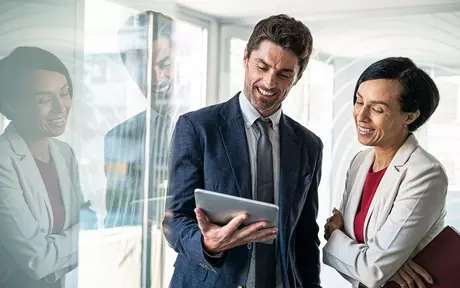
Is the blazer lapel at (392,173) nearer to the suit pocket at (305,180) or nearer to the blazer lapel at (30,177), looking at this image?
the suit pocket at (305,180)

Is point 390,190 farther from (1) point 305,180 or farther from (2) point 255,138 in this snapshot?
(2) point 255,138

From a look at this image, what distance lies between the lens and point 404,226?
1.83 meters

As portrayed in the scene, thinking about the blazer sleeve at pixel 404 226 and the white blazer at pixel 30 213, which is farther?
the white blazer at pixel 30 213

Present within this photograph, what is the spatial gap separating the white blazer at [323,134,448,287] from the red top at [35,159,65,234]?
114 centimetres

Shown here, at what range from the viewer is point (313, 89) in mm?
3064

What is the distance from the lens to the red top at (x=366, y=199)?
197 centimetres

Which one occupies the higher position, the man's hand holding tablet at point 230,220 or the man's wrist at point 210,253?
the man's hand holding tablet at point 230,220

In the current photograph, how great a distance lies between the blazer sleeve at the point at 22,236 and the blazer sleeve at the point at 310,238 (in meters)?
1.05

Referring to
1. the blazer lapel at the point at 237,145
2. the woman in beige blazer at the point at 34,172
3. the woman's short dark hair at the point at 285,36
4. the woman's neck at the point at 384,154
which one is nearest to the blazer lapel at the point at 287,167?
the blazer lapel at the point at 237,145

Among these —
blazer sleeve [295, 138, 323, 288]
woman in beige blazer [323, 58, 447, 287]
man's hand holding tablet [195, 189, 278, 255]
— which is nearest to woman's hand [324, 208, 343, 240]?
woman in beige blazer [323, 58, 447, 287]

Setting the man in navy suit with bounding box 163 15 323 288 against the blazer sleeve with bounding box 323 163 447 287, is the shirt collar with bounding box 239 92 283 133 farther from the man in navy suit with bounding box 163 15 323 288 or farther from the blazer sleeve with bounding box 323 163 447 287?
the blazer sleeve with bounding box 323 163 447 287

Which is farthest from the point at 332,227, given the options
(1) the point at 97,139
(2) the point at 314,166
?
(1) the point at 97,139

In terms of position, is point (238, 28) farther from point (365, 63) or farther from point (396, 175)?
point (396, 175)

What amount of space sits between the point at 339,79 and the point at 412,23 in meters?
0.45
